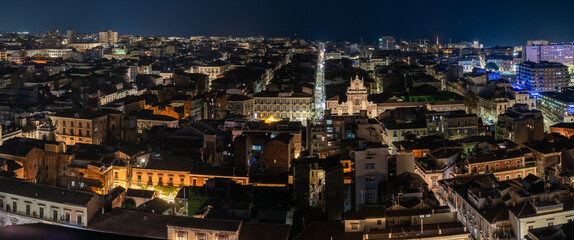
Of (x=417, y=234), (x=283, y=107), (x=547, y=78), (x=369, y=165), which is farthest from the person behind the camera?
(x=547, y=78)

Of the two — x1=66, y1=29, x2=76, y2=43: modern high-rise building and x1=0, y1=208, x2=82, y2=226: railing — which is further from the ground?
x1=66, y1=29, x2=76, y2=43: modern high-rise building

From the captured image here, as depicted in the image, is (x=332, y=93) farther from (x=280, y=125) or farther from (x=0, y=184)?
(x=0, y=184)

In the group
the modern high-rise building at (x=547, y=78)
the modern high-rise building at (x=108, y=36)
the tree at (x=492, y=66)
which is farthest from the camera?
the modern high-rise building at (x=108, y=36)

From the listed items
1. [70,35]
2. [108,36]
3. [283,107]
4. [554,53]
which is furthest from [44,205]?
[70,35]

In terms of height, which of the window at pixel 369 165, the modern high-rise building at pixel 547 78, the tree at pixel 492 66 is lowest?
the window at pixel 369 165

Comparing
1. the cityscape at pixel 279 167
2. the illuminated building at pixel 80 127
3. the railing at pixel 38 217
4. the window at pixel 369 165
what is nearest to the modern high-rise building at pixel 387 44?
the cityscape at pixel 279 167

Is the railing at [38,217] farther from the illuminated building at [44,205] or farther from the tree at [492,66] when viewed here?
the tree at [492,66]

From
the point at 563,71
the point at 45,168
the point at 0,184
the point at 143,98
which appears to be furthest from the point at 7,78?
the point at 563,71

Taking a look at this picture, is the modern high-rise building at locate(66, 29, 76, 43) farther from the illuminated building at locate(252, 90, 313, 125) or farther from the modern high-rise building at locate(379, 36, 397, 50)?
the illuminated building at locate(252, 90, 313, 125)

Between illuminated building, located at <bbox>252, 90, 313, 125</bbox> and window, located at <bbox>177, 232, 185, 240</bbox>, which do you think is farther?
illuminated building, located at <bbox>252, 90, 313, 125</bbox>

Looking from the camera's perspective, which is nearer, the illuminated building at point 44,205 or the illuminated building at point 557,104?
the illuminated building at point 44,205

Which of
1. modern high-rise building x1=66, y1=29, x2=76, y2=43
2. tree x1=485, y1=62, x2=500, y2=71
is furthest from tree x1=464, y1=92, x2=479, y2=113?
modern high-rise building x1=66, y1=29, x2=76, y2=43

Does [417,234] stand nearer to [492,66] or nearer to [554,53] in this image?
[492,66]
